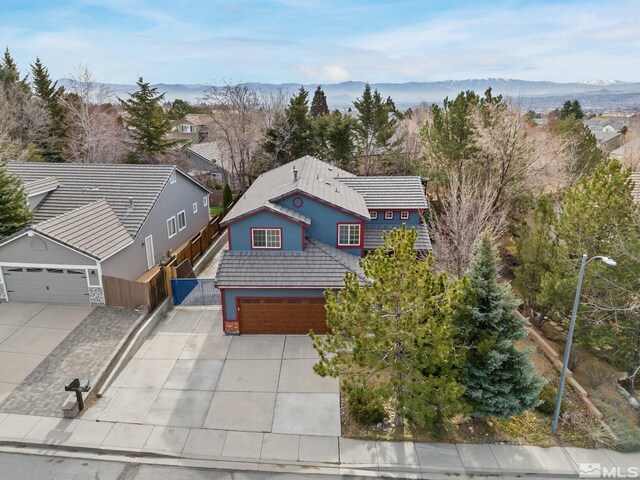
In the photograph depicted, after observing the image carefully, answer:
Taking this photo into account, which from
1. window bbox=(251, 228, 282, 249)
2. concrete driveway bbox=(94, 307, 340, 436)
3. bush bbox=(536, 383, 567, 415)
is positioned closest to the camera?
concrete driveway bbox=(94, 307, 340, 436)

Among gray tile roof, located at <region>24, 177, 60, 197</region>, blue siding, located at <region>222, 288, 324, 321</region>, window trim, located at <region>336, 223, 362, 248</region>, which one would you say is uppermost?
gray tile roof, located at <region>24, 177, 60, 197</region>

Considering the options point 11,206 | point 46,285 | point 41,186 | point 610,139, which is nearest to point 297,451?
point 46,285

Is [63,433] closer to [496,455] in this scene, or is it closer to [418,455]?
[418,455]

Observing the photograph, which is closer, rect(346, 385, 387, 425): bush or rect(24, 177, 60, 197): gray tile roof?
rect(346, 385, 387, 425): bush

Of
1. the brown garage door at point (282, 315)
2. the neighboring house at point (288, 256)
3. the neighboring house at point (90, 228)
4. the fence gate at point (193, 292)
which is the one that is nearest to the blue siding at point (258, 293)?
the neighboring house at point (288, 256)

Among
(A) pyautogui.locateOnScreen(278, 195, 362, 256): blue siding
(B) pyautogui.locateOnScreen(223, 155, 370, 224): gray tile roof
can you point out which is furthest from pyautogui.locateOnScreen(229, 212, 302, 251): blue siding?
(A) pyautogui.locateOnScreen(278, 195, 362, 256): blue siding

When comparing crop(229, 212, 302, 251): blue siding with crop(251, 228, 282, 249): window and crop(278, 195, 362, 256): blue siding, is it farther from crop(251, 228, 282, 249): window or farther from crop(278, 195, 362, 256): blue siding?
crop(278, 195, 362, 256): blue siding
